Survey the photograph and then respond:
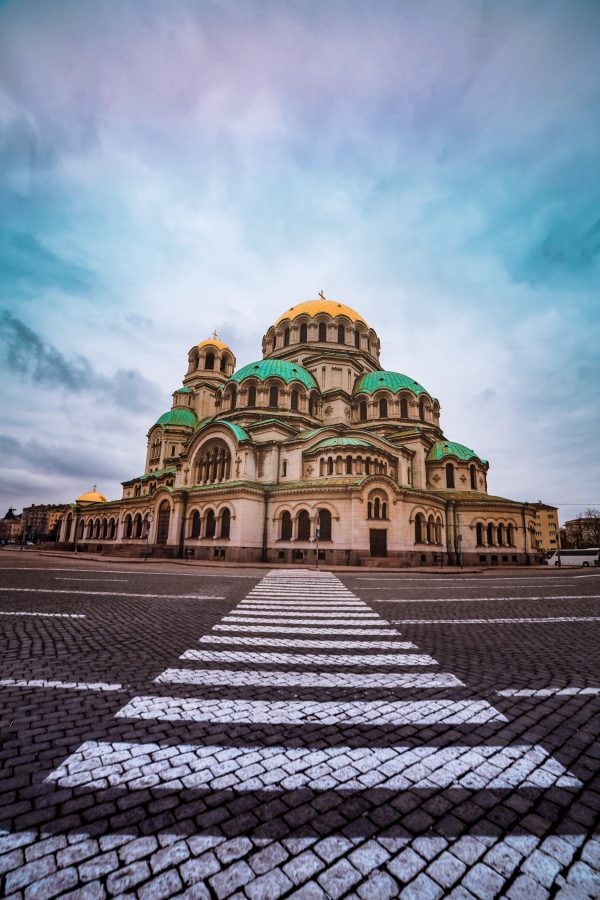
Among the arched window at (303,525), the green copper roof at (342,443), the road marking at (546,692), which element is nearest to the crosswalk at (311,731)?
the road marking at (546,692)

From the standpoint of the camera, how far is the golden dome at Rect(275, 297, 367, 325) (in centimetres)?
4688

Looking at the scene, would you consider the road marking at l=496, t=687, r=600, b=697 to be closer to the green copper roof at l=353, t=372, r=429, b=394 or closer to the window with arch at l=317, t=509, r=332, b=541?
the window with arch at l=317, t=509, r=332, b=541

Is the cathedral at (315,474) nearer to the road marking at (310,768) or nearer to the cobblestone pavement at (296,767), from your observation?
the cobblestone pavement at (296,767)

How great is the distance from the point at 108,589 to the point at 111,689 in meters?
10.2

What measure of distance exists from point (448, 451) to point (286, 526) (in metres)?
18.5

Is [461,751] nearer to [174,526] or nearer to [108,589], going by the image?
[108,589]

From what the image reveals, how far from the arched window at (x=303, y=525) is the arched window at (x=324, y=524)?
0.96 meters

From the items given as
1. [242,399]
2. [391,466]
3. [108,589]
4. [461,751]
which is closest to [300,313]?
[242,399]

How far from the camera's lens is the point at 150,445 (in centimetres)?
5078

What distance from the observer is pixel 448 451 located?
135 ft

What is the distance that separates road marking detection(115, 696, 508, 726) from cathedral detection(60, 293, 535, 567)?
2415 centimetres

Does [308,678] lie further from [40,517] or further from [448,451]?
[40,517]

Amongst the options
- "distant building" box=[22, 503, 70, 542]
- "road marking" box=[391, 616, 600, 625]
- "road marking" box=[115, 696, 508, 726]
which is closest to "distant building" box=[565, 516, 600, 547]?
"road marking" box=[391, 616, 600, 625]

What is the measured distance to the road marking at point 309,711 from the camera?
12.9 feet
